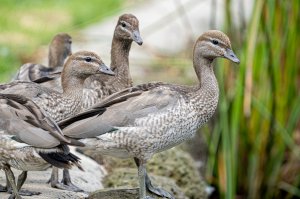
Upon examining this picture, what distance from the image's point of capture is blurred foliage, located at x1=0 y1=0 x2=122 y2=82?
1348cm

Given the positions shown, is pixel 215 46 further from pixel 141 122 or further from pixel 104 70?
pixel 141 122

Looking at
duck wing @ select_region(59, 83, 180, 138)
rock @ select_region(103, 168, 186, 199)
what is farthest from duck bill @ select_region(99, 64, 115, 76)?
rock @ select_region(103, 168, 186, 199)

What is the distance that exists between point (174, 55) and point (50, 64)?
362 cm

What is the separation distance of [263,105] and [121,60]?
185 centimetres

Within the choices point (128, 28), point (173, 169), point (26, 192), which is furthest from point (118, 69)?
point (26, 192)

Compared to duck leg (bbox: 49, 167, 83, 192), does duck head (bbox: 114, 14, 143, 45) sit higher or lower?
higher

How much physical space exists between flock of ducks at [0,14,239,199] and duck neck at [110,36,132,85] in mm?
131

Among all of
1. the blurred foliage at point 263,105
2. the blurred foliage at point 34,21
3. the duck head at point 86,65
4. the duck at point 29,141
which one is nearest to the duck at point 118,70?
the duck head at point 86,65

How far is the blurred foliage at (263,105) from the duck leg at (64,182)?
219cm

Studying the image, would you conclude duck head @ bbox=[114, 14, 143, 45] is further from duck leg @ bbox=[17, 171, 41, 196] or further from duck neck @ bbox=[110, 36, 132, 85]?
duck leg @ bbox=[17, 171, 41, 196]

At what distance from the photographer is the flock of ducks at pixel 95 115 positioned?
22.4 ft

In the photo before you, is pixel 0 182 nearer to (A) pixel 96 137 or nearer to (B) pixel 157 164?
(A) pixel 96 137

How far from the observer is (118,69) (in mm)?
8898

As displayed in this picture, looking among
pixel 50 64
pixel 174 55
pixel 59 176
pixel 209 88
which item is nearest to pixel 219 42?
pixel 209 88
